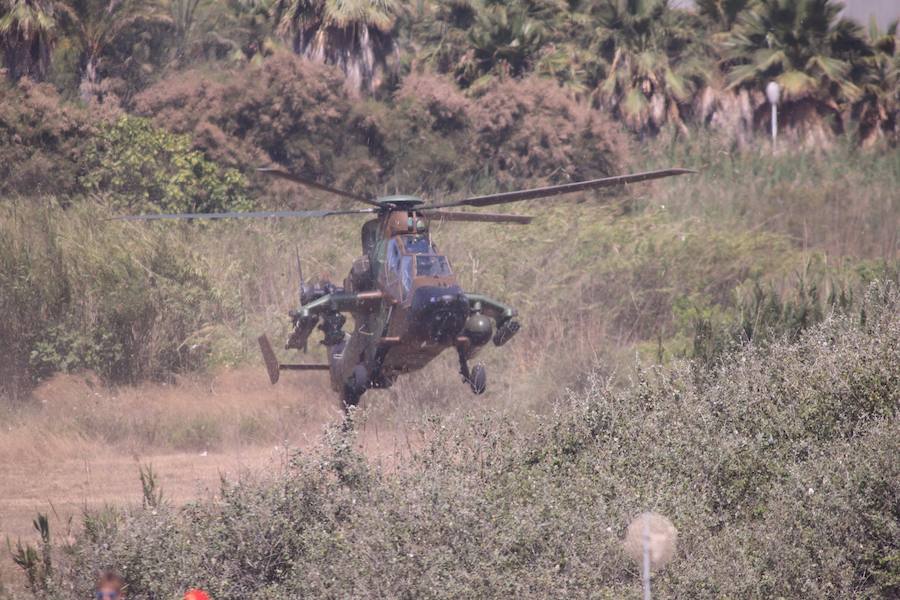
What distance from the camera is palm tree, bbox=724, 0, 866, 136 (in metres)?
39.1

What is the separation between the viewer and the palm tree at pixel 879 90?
40.2 m

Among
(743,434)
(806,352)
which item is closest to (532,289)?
(806,352)

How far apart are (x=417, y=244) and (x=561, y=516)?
619cm

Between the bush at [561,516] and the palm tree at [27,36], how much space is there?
24.0m

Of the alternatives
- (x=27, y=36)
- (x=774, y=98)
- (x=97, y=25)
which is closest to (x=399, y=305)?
(x=27, y=36)

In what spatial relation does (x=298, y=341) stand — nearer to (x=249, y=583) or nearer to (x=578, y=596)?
(x=249, y=583)

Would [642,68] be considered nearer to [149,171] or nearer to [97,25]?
[97,25]

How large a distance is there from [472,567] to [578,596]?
0.81 meters

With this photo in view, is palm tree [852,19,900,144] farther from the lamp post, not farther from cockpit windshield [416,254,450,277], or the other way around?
cockpit windshield [416,254,450,277]

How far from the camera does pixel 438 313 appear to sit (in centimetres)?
1446

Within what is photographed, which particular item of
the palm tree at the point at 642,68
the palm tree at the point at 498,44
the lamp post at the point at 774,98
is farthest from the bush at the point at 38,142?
the lamp post at the point at 774,98

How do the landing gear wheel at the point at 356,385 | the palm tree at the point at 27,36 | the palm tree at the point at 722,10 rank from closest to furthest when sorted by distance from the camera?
the landing gear wheel at the point at 356,385
the palm tree at the point at 27,36
the palm tree at the point at 722,10

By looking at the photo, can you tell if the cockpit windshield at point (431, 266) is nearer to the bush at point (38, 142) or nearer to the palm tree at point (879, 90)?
the bush at point (38, 142)

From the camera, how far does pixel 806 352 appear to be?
14953mm
